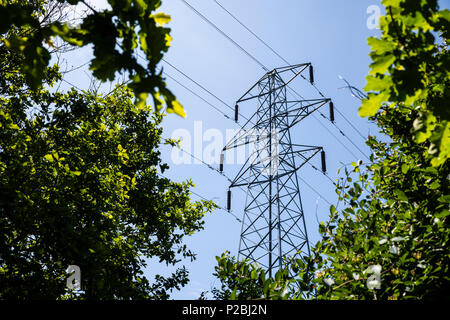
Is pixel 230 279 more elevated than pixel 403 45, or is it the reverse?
pixel 403 45

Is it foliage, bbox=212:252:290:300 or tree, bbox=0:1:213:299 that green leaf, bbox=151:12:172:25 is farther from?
foliage, bbox=212:252:290:300

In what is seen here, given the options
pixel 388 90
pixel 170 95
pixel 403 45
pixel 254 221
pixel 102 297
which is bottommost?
pixel 102 297

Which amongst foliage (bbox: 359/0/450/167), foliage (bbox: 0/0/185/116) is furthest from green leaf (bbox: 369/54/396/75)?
foliage (bbox: 0/0/185/116)

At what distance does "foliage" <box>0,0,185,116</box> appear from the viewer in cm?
164

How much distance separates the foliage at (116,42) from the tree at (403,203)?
4.08 feet

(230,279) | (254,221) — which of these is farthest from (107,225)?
(254,221)

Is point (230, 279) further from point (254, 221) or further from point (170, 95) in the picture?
point (254, 221)

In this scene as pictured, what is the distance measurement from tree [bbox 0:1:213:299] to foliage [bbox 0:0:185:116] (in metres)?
0.12

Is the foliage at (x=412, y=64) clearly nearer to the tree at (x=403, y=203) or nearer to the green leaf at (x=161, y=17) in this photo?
the tree at (x=403, y=203)

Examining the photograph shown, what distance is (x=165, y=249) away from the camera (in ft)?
26.2

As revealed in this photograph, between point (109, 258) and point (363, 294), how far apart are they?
180 inches

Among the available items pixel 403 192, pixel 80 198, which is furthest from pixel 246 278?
pixel 80 198

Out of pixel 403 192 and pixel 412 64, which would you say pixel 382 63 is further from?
A: pixel 403 192

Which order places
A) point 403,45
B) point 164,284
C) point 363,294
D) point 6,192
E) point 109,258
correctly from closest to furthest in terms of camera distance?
point 403,45 → point 363,294 → point 6,192 → point 109,258 → point 164,284
